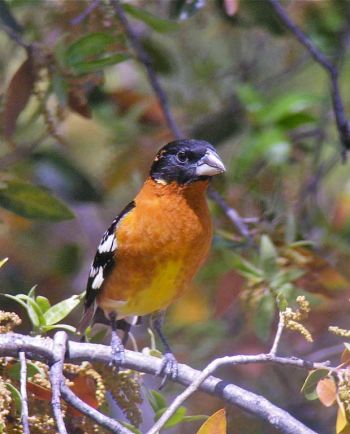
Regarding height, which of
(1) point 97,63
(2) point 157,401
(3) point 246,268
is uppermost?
(1) point 97,63

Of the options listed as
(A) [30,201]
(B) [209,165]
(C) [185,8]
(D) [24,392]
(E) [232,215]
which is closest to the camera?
(D) [24,392]

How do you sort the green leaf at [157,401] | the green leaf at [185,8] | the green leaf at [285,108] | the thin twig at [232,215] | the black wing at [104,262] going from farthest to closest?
the green leaf at [285,108], the green leaf at [185,8], the thin twig at [232,215], the black wing at [104,262], the green leaf at [157,401]

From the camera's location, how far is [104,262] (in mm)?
3969

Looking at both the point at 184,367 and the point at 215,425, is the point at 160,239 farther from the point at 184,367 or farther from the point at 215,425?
the point at 215,425

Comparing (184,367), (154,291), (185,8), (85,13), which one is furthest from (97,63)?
(184,367)

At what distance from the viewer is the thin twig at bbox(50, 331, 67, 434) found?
2.28 m

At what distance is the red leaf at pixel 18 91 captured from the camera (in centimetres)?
380

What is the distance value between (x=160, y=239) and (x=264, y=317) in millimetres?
571

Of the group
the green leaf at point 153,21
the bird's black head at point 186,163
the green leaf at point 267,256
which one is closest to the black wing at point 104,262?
the bird's black head at point 186,163

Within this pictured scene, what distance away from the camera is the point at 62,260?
16.4 feet

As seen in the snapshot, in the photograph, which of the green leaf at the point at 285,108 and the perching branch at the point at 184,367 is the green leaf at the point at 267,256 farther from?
the perching branch at the point at 184,367

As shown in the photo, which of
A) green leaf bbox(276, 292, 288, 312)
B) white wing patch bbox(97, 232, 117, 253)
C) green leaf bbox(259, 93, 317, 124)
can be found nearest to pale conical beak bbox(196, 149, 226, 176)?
white wing patch bbox(97, 232, 117, 253)

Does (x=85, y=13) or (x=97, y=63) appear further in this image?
(x=85, y=13)

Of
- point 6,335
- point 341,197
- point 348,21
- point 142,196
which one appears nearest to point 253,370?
point 341,197
